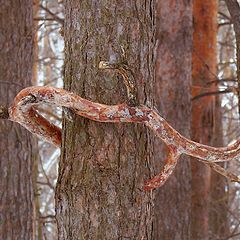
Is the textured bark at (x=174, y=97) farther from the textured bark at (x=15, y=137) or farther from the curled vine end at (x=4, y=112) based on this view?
the curled vine end at (x=4, y=112)

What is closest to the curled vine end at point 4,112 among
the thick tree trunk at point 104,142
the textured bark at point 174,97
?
the thick tree trunk at point 104,142

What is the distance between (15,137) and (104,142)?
7.07 feet

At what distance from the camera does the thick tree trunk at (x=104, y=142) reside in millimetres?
2180

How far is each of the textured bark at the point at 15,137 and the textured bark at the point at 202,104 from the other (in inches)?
109

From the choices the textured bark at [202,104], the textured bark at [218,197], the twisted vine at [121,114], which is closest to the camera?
the twisted vine at [121,114]

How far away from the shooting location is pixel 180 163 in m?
5.36

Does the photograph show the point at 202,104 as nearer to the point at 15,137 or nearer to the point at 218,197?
the point at 218,197

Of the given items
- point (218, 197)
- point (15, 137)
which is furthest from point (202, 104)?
point (15, 137)

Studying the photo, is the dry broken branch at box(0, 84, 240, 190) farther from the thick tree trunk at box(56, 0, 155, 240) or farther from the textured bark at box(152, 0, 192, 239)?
the textured bark at box(152, 0, 192, 239)

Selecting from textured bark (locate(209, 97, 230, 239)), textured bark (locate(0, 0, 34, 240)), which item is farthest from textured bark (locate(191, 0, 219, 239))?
textured bark (locate(0, 0, 34, 240))

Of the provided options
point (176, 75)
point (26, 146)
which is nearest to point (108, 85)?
point (26, 146)

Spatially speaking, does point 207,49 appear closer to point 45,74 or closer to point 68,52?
point 68,52

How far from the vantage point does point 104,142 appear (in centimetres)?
218

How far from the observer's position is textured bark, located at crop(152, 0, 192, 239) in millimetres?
5293
